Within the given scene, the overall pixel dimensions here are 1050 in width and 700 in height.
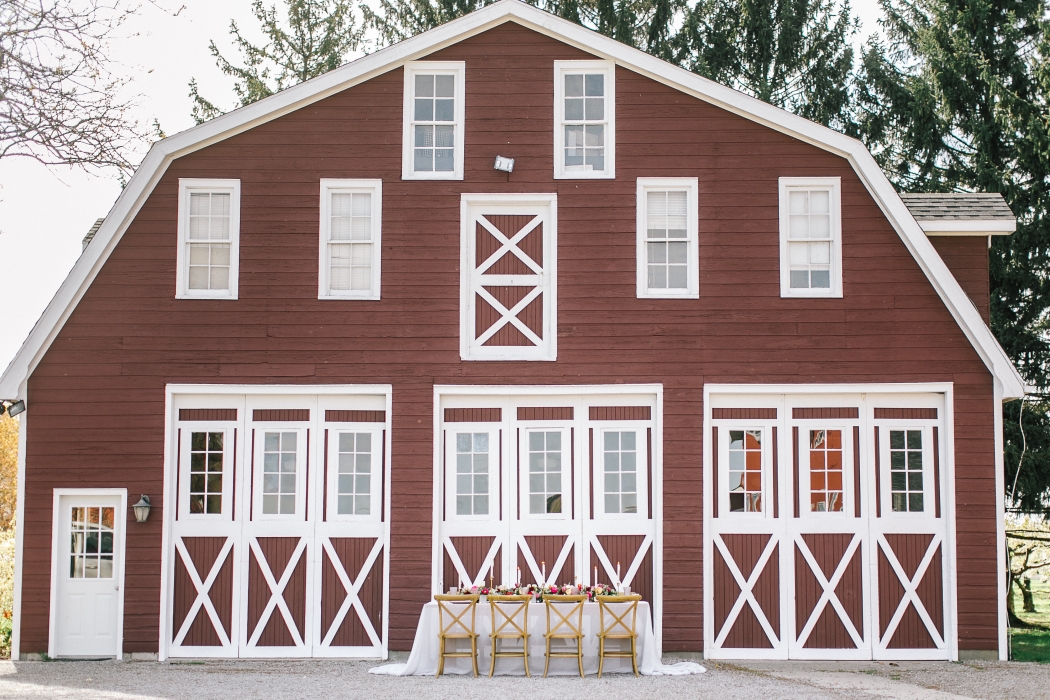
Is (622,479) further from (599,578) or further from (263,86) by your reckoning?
(263,86)

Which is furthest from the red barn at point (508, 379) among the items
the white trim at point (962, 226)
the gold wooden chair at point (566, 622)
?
the gold wooden chair at point (566, 622)

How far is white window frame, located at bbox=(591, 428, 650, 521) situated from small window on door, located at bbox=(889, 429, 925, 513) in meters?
2.91

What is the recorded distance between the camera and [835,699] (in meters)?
10.9

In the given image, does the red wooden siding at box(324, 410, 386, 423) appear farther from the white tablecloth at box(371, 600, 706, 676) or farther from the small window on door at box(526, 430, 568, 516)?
the white tablecloth at box(371, 600, 706, 676)

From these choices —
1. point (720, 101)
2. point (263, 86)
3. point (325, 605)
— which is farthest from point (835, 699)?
point (263, 86)

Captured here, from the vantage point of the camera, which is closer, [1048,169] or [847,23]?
[1048,169]

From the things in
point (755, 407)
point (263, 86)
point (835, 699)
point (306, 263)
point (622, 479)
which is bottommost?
point (835, 699)

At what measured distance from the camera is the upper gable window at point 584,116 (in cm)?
1358

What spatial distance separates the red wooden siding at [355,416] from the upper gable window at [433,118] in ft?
9.47

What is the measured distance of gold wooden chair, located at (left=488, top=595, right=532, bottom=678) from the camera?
39.5 feet

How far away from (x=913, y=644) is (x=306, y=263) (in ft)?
27.7

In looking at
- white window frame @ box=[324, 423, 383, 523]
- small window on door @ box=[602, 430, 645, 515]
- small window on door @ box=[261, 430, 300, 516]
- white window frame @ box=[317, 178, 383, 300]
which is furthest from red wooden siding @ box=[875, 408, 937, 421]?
small window on door @ box=[261, 430, 300, 516]

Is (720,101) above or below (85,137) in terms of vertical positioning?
above

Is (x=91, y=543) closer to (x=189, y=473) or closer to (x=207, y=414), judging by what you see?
(x=189, y=473)
